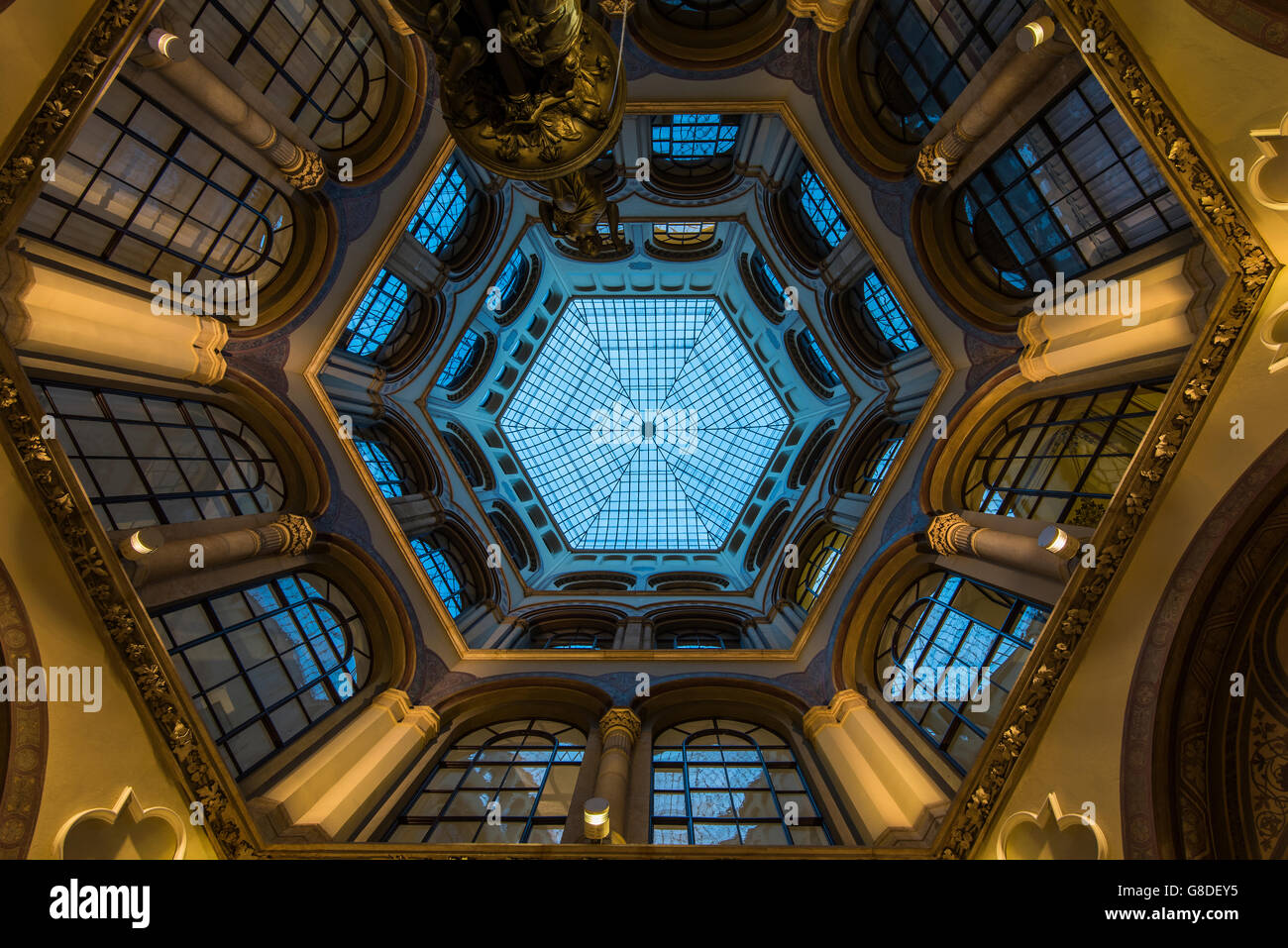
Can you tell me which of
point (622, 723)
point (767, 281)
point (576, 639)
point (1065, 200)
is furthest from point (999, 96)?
point (576, 639)

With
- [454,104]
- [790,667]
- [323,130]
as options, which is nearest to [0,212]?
[454,104]

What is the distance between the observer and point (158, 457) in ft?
42.0

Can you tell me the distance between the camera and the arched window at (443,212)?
18656mm

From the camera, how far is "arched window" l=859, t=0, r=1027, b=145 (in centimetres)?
1195

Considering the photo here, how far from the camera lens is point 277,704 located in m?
13.4

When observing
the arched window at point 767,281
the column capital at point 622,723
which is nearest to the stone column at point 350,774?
the column capital at point 622,723

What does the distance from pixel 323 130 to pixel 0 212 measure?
27.9 ft

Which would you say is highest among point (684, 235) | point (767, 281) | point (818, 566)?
point (684, 235)

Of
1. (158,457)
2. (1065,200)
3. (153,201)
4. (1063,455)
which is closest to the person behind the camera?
(153,201)

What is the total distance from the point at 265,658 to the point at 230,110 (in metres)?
11.6

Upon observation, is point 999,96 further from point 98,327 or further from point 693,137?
point 98,327

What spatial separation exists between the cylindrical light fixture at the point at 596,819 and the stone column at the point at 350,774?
5.23 m
